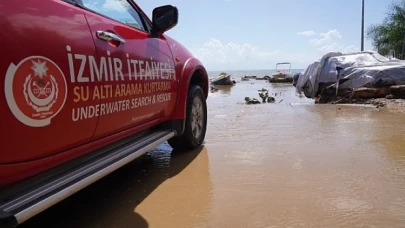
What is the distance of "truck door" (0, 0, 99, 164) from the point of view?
1.67 m

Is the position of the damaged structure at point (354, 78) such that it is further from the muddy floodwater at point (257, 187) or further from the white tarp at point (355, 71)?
the muddy floodwater at point (257, 187)

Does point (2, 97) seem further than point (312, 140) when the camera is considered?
No

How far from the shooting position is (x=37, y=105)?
5.99ft

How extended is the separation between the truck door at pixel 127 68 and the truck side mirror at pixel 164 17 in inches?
4.4

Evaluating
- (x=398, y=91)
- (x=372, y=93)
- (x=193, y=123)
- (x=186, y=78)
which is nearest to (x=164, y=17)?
(x=186, y=78)

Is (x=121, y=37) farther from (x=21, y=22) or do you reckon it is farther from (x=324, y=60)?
(x=324, y=60)

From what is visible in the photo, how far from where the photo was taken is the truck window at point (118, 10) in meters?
2.75

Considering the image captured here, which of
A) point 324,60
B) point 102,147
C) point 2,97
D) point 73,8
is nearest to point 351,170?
point 102,147

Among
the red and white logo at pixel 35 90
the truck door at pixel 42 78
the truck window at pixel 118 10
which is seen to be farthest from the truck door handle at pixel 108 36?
the red and white logo at pixel 35 90

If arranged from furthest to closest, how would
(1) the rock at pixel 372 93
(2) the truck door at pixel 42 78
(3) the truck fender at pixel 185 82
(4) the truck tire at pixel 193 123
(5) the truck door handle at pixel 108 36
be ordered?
(1) the rock at pixel 372 93 < (4) the truck tire at pixel 193 123 < (3) the truck fender at pixel 185 82 < (5) the truck door handle at pixel 108 36 < (2) the truck door at pixel 42 78

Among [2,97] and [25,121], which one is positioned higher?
[2,97]

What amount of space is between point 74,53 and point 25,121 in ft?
1.75

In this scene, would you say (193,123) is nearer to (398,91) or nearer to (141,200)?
(141,200)

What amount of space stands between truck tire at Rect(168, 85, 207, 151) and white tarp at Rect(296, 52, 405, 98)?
7.22 m
